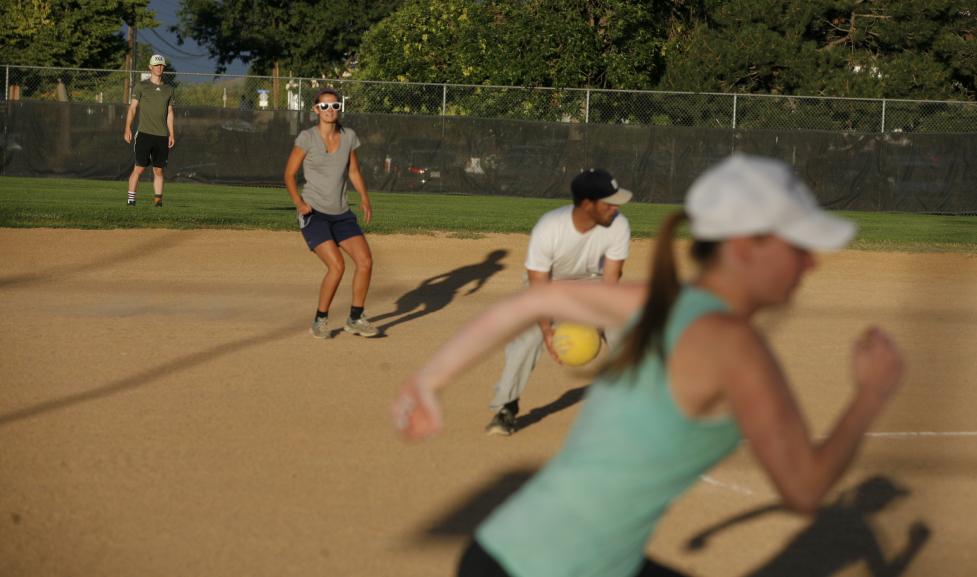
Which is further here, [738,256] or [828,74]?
[828,74]

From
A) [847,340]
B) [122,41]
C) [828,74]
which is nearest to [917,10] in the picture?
[828,74]

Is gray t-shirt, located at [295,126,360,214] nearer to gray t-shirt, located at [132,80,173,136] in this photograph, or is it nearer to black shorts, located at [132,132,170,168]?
gray t-shirt, located at [132,80,173,136]

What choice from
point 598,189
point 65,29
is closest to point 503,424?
point 598,189

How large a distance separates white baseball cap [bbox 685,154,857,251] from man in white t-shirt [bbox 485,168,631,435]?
15.9 feet

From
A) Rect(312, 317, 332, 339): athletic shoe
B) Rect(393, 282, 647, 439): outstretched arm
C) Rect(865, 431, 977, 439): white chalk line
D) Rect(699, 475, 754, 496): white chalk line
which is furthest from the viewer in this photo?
Rect(312, 317, 332, 339): athletic shoe

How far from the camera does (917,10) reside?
3734 cm

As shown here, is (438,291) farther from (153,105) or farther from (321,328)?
(153,105)

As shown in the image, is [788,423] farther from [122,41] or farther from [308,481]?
[122,41]

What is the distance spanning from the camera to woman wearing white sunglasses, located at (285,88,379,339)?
10.1 meters

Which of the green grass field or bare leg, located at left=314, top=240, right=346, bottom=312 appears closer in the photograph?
bare leg, located at left=314, top=240, right=346, bottom=312

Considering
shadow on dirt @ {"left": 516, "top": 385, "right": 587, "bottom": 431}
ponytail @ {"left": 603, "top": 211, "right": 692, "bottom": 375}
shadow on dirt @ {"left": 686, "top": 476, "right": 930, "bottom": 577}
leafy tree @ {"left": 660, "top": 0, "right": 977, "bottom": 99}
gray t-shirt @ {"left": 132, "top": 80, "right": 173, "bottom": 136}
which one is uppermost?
leafy tree @ {"left": 660, "top": 0, "right": 977, "bottom": 99}

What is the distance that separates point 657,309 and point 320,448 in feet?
15.8

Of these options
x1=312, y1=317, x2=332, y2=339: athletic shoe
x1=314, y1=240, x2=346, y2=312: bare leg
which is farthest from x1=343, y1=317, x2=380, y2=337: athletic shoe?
x1=314, y1=240, x2=346, y2=312: bare leg

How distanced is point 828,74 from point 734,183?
122 feet
